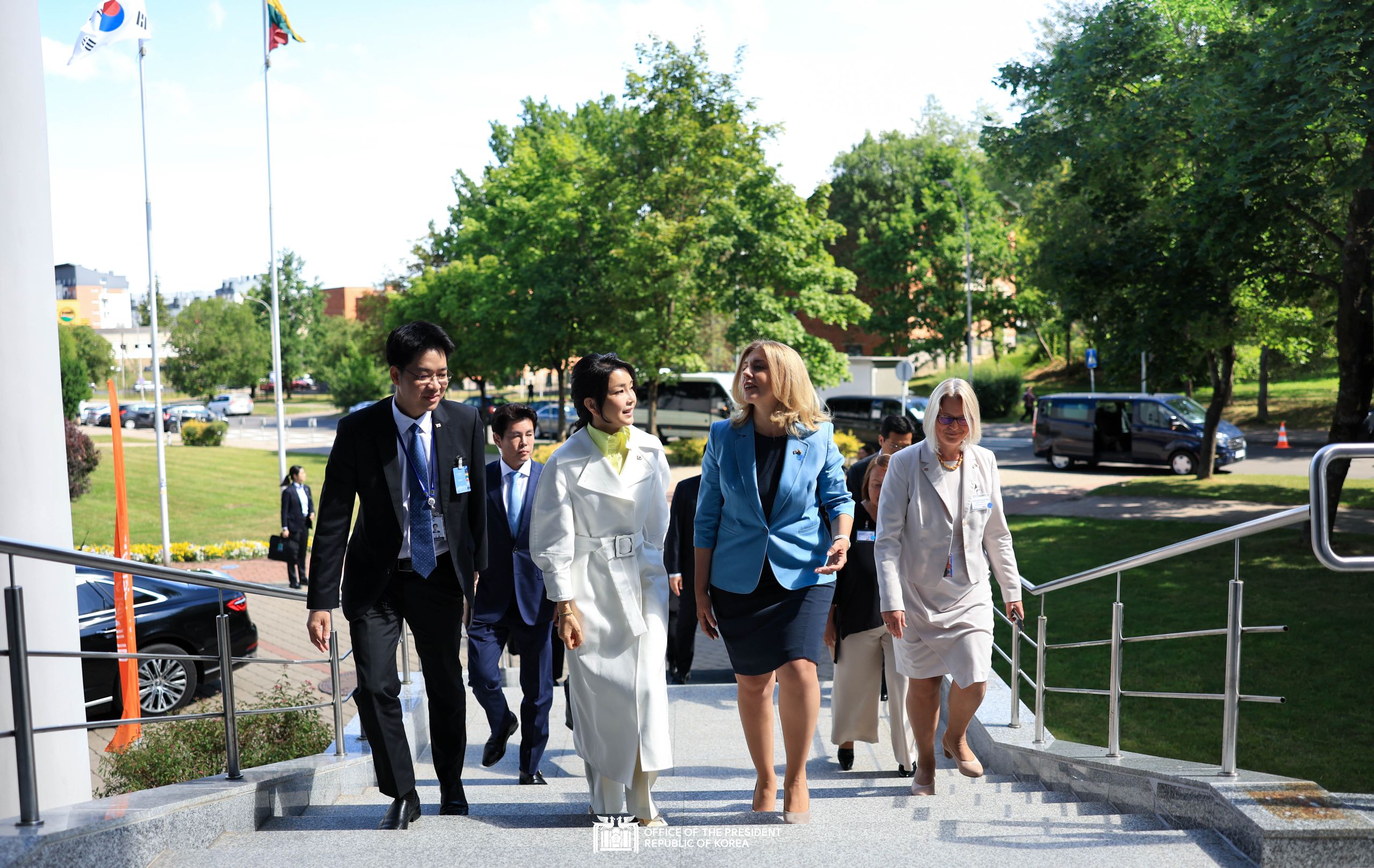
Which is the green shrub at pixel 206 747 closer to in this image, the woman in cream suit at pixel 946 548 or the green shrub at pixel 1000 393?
the woman in cream suit at pixel 946 548

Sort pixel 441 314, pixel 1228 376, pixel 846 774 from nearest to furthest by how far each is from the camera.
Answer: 1. pixel 846 774
2. pixel 1228 376
3. pixel 441 314

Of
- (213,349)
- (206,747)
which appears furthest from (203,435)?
(206,747)

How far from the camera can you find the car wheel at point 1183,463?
2464 centimetres

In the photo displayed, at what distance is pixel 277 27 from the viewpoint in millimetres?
23906

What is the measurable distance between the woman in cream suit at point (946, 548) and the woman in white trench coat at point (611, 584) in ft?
3.37

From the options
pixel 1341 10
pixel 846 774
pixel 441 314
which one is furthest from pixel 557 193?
pixel 846 774

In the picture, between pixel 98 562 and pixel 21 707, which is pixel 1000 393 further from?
pixel 21 707

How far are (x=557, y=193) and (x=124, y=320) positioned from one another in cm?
12367

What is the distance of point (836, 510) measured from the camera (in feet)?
13.4

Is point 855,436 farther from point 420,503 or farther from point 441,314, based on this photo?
point 420,503

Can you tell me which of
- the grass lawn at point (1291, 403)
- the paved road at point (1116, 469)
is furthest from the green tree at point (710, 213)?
the grass lawn at point (1291, 403)

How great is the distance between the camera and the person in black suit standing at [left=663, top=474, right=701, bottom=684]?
453cm

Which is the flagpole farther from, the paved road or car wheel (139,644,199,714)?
the paved road
